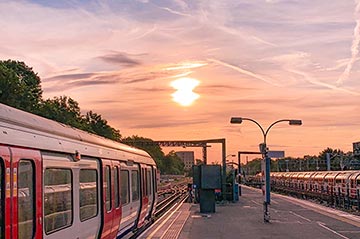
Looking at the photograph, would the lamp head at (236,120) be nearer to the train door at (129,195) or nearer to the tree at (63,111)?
the train door at (129,195)

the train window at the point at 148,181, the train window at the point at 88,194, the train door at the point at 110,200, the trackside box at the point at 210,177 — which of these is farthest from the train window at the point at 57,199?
the trackside box at the point at 210,177

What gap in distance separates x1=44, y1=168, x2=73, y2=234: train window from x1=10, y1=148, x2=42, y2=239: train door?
0.46 metres

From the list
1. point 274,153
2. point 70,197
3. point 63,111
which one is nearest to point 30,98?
point 63,111

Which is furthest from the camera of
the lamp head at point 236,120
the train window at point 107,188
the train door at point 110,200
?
the lamp head at point 236,120

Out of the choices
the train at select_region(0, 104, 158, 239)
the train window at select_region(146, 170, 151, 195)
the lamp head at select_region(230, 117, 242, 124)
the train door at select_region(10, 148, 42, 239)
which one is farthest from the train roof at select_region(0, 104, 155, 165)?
the lamp head at select_region(230, 117, 242, 124)

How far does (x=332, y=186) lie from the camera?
51.7 m

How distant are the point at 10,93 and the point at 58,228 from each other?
44340 millimetres

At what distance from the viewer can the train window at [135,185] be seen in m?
20.3

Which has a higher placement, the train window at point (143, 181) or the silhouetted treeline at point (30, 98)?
the silhouetted treeline at point (30, 98)

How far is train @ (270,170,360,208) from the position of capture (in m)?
43.1

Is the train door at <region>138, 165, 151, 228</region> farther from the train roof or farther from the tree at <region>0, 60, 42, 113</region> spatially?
the tree at <region>0, 60, 42, 113</region>

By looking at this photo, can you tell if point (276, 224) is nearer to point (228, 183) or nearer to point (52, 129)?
point (52, 129)

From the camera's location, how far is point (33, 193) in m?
8.62

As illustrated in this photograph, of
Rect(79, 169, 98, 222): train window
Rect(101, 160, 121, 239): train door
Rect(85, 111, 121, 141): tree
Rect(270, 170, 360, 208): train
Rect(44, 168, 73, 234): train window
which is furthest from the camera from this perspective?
Rect(85, 111, 121, 141): tree
